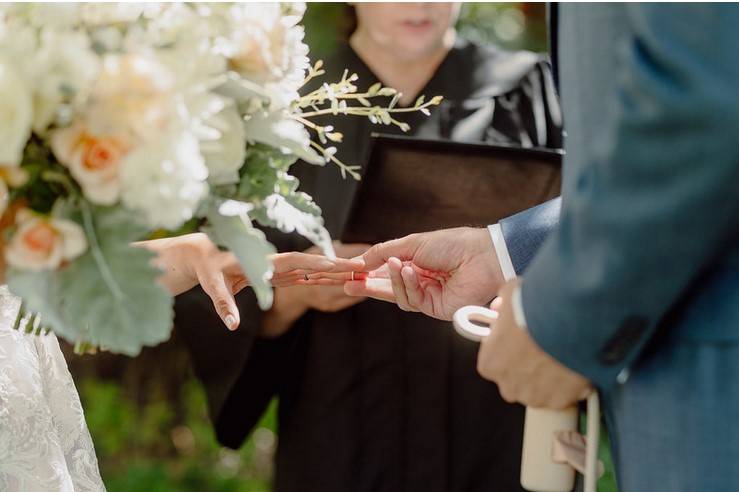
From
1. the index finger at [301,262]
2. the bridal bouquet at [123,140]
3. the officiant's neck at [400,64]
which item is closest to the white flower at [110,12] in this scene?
the bridal bouquet at [123,140]

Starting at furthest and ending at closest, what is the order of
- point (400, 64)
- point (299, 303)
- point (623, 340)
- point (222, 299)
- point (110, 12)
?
point (400, 64) < point (299, 303) < point (222, 299) < point (623, 340) < point (110, 12)

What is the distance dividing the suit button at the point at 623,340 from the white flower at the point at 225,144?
516mm

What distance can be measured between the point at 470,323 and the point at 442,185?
3.04 ft

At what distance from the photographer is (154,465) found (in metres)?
4.84

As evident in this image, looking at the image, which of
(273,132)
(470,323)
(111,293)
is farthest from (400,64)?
(111,293)

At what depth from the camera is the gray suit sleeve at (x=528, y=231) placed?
1.83 m

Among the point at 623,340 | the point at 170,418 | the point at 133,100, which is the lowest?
the point at 170,418

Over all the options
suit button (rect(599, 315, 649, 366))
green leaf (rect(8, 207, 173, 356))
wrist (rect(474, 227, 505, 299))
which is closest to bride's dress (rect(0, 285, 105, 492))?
green leaf (rect(8, 207, 173, 356))

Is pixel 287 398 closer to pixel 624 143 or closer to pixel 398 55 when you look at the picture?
pixel 398 55

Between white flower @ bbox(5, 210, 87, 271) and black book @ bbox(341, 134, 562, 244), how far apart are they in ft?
3.60

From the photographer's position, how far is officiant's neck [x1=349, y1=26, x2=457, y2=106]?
9.32ft

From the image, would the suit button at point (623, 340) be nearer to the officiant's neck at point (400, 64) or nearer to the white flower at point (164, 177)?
the white flower at point (164, 177)

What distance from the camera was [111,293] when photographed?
1.19 metres

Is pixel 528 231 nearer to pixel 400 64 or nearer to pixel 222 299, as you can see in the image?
pixel 222 299
